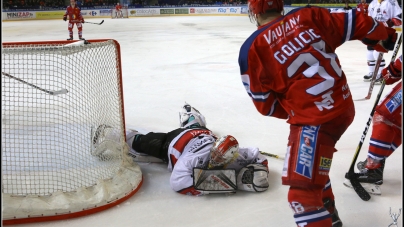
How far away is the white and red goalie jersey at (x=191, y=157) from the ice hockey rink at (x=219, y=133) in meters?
0.08

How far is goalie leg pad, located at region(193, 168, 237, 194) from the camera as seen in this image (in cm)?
213

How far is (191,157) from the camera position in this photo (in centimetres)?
222

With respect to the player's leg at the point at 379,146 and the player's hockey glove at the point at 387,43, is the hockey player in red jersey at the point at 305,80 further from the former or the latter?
the player's leg at the point at 379,146

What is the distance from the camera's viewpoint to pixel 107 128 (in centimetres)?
244

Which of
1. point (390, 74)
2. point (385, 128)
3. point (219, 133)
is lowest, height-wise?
point (219, 133)

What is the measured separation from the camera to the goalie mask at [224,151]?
6.84 feet

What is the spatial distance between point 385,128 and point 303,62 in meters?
0.87

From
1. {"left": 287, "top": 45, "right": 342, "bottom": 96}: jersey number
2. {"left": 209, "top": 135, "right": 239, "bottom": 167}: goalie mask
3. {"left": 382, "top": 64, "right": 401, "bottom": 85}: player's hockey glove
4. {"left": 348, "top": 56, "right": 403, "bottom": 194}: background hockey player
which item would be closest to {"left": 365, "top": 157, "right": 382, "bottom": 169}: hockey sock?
{"left": 348, "top": 56, "right": 403, "bottom": 194}: background hockey player

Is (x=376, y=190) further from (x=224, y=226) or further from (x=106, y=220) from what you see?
(x=106, y=220)

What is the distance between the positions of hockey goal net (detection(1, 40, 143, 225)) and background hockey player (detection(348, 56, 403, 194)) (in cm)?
122

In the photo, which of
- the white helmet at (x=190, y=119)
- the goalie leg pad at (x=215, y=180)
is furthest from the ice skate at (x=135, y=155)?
the goalie leg pad at (x=215, y=180)

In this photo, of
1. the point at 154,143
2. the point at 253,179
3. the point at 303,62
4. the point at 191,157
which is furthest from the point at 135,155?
the point at 303,62

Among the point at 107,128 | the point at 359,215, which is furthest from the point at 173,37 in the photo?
the point at 359,215

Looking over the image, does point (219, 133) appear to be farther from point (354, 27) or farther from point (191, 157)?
point (354, 27)
